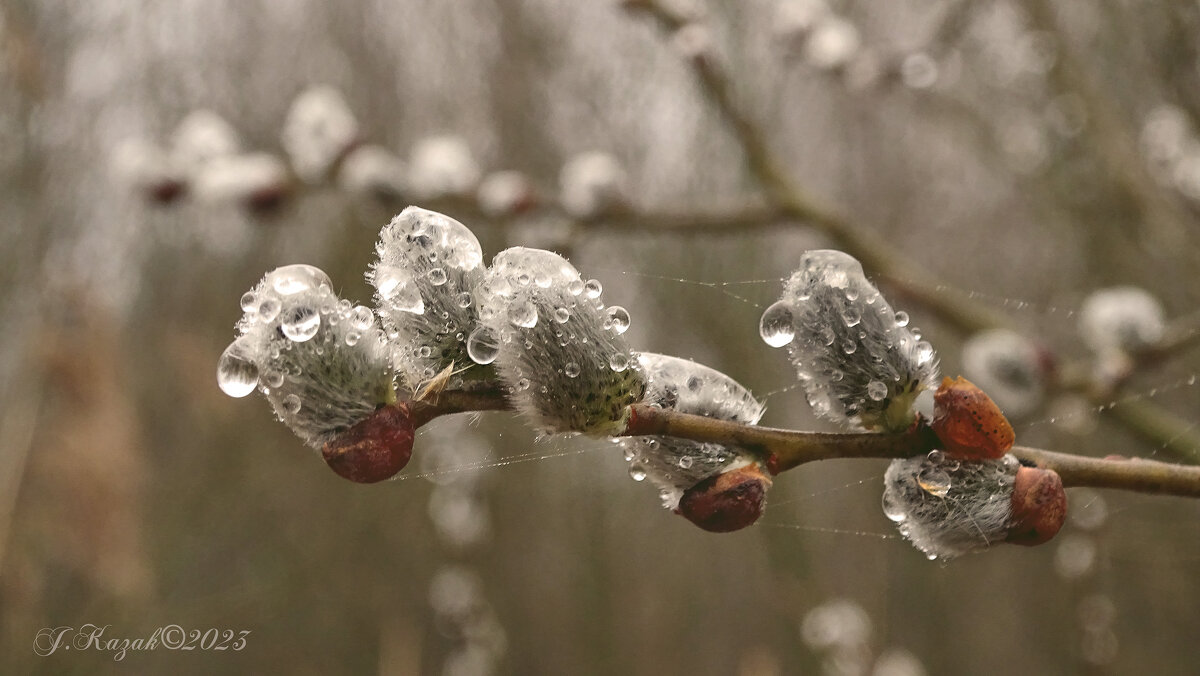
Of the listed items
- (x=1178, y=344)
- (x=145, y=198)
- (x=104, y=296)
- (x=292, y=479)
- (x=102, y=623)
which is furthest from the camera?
(x=292, y=479)

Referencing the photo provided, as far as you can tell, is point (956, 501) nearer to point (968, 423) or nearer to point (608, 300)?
point (968, 423)

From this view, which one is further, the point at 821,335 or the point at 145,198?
the point at 145,198

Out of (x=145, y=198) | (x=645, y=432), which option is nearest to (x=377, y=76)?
(x=145, y=198)

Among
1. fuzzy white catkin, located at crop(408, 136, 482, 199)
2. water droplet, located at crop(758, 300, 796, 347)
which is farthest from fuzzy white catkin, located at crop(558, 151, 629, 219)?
water droplet, located at crop(758, 300, 796, 347)

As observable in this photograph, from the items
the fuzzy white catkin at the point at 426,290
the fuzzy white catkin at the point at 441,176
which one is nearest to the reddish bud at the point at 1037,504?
the fuzzy white catkin at the point at 426,290

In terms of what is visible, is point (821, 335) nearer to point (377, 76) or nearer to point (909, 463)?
point (909, 463)

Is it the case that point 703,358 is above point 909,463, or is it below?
below
